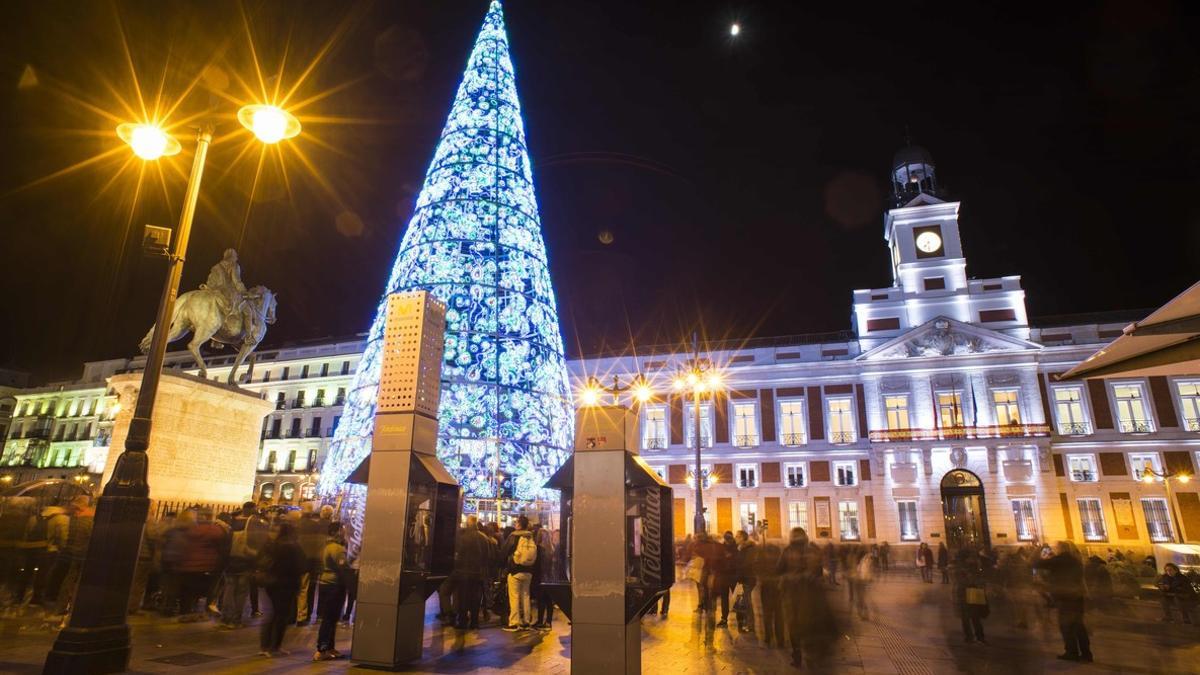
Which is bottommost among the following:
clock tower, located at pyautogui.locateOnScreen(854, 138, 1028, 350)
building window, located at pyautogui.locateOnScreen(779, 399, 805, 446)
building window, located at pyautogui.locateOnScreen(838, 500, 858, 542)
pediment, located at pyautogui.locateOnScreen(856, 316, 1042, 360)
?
building window, located at pyautogui.locateOnScreen(838, 500, 858, 542)

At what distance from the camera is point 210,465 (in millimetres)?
14016

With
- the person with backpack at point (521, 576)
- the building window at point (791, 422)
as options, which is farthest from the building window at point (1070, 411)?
the person with backpack at point (521, 576)

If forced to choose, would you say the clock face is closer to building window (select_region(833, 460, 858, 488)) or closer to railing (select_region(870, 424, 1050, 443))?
railing (select_region(870, 424, 1050, 443))

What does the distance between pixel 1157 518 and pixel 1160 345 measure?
1436 inches

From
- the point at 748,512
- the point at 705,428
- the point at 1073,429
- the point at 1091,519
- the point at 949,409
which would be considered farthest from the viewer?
the point at 705,428

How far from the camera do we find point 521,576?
987cm

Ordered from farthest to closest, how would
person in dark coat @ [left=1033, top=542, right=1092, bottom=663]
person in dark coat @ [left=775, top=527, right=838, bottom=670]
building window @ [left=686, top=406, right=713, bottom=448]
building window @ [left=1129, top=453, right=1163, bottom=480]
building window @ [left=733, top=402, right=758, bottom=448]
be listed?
building window @ [left=686, top=406, right=713, bottom=448], building window @ [left=733, top=402, right=758, bottom=448], building window @ [left=1129, top=453, right=1163, bottom=480], person in dark coat @ [left=1033, top=542, right=1092, bottom=663], person in dark coat @ [left=775, top=527, right=838, bottom=670]

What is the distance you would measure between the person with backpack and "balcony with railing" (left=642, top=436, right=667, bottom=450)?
31.9 metres

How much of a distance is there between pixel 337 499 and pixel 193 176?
8.22 metres

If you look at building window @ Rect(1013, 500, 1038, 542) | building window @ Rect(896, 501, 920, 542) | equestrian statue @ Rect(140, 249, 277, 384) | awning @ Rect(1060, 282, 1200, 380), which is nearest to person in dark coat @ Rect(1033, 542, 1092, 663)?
awning @ Rect(1060, 282, 1200, 380)

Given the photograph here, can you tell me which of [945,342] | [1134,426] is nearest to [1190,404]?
[1134,426]

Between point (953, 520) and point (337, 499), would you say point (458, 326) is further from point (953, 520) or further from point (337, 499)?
point (953, 520)

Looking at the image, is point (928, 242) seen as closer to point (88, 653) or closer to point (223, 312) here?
point (223, 312)

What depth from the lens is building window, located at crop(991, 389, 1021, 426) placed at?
117 ft
